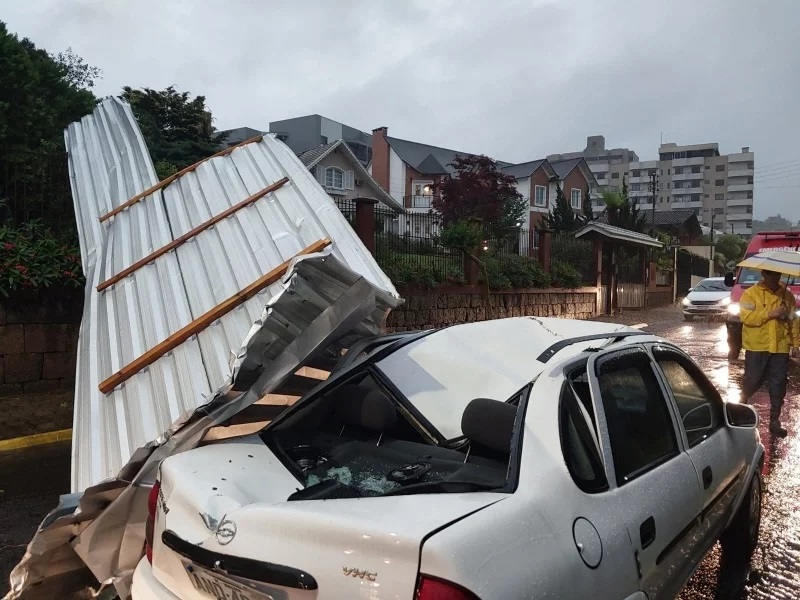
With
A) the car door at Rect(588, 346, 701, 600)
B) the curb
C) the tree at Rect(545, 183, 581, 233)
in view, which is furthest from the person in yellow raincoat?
the tree at Rect(545, 183, 581, 233)

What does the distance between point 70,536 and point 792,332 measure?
658cm

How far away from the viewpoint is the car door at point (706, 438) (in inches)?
112

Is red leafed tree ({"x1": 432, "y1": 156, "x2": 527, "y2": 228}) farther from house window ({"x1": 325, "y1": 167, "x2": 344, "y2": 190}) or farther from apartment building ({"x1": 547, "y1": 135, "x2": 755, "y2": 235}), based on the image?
apartment building ({"x1": 547, "y1": 135, "x2": 755, "y2": 235})

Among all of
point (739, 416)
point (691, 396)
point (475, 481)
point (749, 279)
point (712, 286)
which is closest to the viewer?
point (475, 481)

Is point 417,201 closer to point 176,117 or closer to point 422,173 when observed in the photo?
point 422,173

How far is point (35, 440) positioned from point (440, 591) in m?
6.26

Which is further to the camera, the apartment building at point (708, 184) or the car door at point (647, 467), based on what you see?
the apartment building at point (708, 184)

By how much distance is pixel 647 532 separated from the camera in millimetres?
2229

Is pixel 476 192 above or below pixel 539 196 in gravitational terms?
below

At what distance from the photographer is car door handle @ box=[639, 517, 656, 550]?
219 centimetres

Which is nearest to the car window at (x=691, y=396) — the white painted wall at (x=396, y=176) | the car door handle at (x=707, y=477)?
the car door handle at (x=707, y=477)

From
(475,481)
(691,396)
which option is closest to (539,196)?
(691,396)

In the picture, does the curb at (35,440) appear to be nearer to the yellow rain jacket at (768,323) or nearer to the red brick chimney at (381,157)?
the yellow rain jacket at (768,323)

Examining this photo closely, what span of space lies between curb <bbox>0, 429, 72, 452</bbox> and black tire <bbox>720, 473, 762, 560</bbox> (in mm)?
6370
